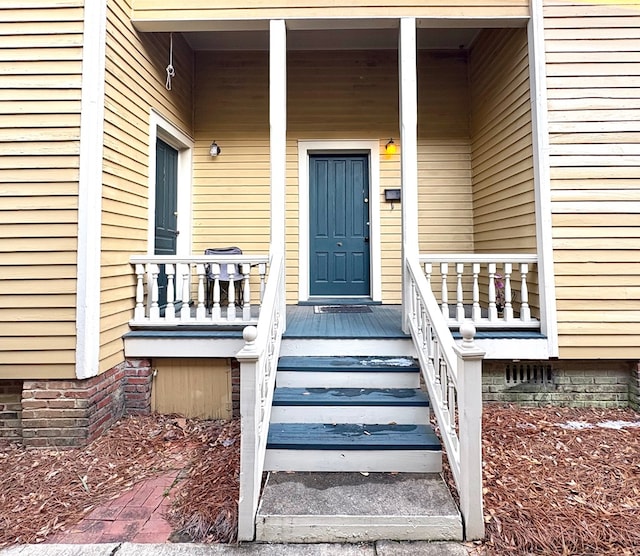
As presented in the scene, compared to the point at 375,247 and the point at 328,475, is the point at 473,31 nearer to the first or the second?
the point at 375,247

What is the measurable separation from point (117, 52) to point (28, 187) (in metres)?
1.32

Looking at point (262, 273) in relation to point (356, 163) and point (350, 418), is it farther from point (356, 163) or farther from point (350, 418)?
point (356, 163)

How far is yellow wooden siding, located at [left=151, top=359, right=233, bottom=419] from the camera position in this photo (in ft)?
11.5

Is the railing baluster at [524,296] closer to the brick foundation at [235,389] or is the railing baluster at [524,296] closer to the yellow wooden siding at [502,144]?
the yellow wooden siding at [502,144]

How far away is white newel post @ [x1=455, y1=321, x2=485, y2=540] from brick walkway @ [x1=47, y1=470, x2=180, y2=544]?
1.49 metres

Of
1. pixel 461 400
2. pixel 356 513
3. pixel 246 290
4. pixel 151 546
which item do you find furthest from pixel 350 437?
pixel 246 290

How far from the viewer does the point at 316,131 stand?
5145mm

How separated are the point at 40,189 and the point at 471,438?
330 centimetres

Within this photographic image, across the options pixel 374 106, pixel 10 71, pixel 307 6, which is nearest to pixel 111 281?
pixel 10 71

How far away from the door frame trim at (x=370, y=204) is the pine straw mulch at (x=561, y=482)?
7.59 feet

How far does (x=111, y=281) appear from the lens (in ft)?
10.4

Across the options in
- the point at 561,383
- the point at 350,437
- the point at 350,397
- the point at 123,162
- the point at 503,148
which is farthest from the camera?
the point at 503,148

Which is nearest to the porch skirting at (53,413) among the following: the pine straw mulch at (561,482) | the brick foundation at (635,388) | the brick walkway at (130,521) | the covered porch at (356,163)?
the brick walkway at (130,521)

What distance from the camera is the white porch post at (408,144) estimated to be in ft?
11.3
